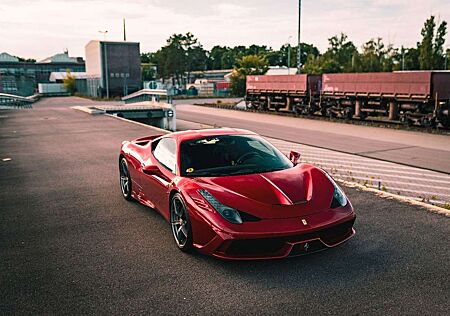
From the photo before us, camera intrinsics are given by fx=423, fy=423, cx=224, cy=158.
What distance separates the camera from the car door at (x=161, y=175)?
534cm

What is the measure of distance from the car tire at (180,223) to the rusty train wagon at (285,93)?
23710mm

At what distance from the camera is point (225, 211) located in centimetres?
433

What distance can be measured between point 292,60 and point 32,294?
124m

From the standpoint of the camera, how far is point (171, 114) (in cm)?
2127

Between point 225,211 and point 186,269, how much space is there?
735 millimetres

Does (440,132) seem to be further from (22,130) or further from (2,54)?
(2,54)

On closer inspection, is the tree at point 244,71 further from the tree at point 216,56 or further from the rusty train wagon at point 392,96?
the tree at point 216,56

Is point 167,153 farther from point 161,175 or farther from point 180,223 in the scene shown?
point 180,223

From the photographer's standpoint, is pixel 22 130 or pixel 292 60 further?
pixel 292 60

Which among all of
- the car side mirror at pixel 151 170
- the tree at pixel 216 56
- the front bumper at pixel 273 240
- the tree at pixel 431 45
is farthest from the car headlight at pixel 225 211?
the tree at pixel 216 56

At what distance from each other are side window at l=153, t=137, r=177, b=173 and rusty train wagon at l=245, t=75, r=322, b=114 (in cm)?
2263

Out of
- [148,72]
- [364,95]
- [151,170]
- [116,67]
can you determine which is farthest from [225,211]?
[148,72]

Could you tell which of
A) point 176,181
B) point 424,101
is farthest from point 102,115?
point 176,181

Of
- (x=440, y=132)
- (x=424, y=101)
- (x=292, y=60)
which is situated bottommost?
(x=440, y=132)
